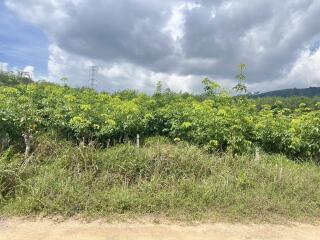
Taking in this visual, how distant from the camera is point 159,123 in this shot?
9.65 meters

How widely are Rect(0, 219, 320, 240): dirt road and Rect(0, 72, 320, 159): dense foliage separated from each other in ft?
9.46

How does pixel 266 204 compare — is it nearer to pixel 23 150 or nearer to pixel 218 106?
pixel 218 106

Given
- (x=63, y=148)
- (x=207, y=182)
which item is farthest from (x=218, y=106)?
(x=63, y=148)

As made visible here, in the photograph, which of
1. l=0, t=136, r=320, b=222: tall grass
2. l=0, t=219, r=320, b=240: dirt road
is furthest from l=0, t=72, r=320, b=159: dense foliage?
l=0, t=219, r=320, b=240: dirt road

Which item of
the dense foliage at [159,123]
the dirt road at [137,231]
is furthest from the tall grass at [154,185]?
the dense foliage at [159,123]

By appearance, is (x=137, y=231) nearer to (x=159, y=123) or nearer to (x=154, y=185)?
(x=154, y=185)

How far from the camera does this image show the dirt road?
17.0 ft

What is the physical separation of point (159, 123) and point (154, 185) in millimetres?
3216

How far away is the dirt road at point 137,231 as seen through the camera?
518cm

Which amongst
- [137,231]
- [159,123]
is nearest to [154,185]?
[137,231]

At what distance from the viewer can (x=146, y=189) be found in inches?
257

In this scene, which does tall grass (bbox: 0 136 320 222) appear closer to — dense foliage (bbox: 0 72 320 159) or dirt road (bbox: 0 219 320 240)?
dirt road (bbox: 0 219 320 240)

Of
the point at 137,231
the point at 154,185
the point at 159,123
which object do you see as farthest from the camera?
the point at 159,123

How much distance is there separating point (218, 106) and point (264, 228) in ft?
14.7
